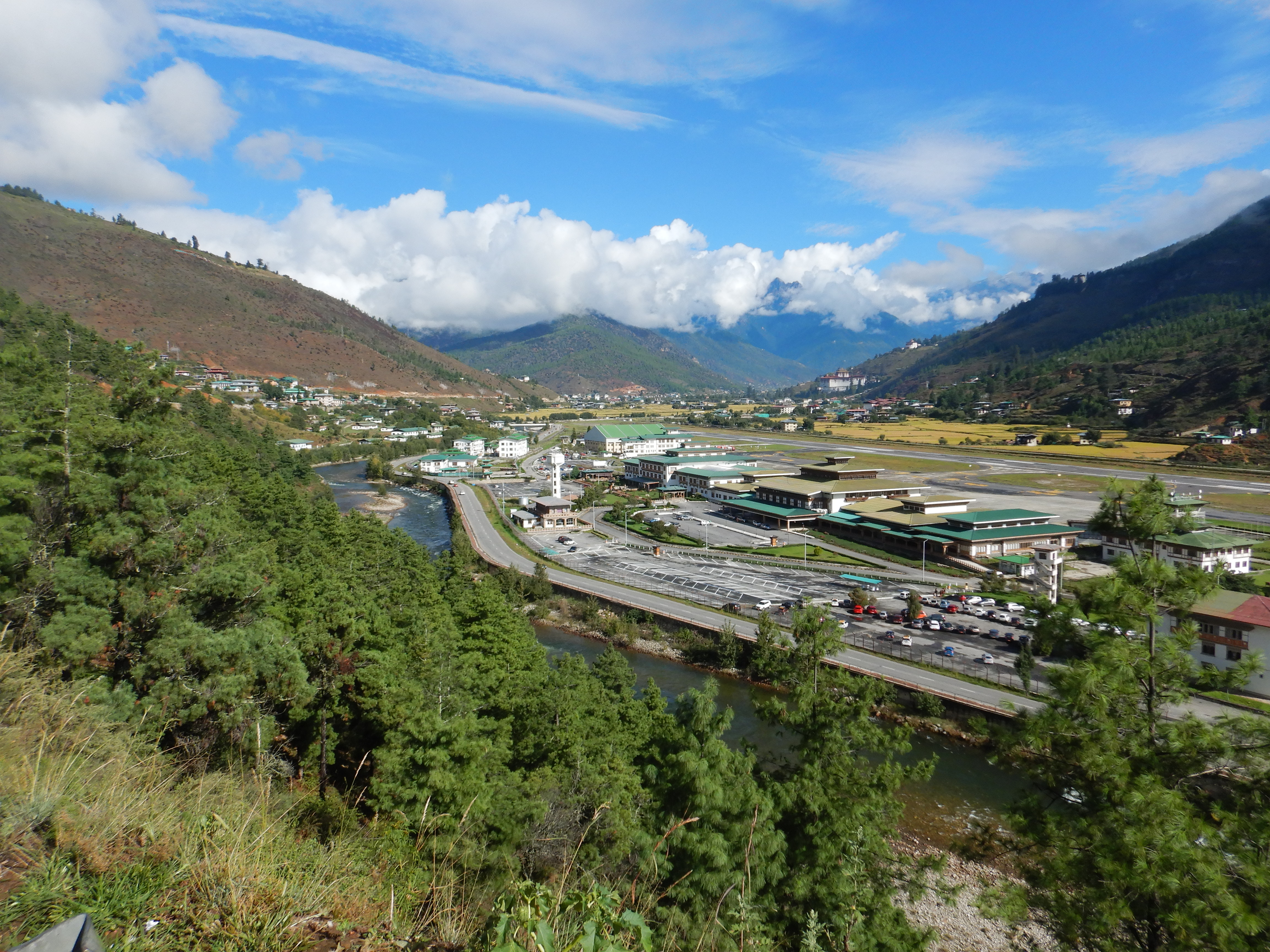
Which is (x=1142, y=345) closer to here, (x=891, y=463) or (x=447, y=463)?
(x=891, y=463)

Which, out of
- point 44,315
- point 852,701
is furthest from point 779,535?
point 44,315

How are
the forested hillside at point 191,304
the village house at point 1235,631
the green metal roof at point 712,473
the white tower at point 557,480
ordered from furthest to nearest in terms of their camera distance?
1. the forested hillside at point 191,304
2. the green metal roof at point 712,473
3. the white tower at point 557,480
4. the village house at point 1235,631

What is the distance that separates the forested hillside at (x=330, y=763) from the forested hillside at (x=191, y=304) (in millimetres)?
89059

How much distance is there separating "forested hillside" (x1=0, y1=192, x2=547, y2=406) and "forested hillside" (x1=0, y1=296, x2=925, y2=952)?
89059 mm

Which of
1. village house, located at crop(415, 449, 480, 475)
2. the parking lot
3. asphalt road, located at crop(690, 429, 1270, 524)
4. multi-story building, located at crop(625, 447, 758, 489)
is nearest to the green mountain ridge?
asphalt road, located at crop(690, 429, 1270, 524)

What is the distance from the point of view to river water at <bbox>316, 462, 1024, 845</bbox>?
11.5 m

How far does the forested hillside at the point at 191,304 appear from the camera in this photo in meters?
81.1

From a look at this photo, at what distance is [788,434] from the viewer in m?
84.8

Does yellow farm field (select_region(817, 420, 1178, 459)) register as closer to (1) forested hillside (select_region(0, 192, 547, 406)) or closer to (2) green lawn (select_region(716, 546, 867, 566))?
(2) green lawn (select_region(716, 546, 867, 566))

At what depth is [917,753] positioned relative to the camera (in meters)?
13.7

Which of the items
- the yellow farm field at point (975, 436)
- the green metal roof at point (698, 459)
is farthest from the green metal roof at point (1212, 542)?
the green metal roof at point (698, 459)

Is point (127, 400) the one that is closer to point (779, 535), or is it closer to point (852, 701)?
point (852, 701)

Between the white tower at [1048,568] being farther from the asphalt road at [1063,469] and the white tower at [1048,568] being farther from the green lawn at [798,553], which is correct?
the green lawn at [798,553]

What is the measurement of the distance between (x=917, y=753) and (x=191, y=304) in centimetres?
11240
